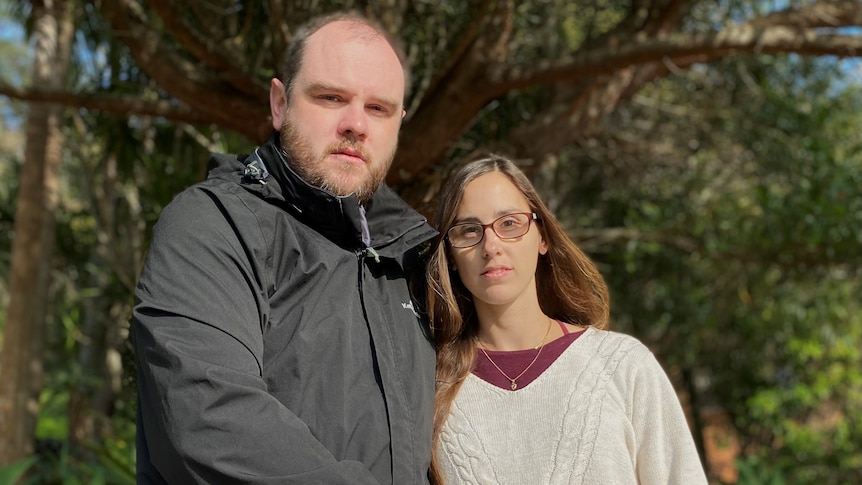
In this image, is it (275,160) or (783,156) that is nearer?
(275,160)

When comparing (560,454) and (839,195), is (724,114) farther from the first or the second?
(560,454)

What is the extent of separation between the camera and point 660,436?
78.7 inches

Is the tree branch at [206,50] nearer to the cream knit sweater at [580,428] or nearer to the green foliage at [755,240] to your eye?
the cream knit sweater at [580,428]

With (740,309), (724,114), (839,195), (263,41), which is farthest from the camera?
(740,309)

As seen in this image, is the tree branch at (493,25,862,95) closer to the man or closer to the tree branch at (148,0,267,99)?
the tree branch at (148,0,267,99)

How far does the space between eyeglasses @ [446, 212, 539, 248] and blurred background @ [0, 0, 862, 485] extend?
1.32m

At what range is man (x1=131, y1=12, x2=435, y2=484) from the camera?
1.47 metres

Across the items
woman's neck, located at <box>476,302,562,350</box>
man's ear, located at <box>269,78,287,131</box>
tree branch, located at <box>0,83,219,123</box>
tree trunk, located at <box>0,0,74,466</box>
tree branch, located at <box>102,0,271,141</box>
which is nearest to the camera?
man's ear, located at <box>269,78,287,131</box>

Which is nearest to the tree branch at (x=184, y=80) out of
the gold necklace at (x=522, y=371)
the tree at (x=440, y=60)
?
the tree at (x=440, y=60)

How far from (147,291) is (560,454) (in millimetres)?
1036

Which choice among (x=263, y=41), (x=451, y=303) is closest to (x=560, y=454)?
(x=451, y=303)

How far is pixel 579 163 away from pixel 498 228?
558 centimetres

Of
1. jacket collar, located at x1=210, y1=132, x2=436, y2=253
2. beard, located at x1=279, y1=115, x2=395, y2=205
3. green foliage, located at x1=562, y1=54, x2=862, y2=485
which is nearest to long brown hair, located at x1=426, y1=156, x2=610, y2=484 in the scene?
jacket collar, located at x1=210, y1=132, x2=436, y2=253

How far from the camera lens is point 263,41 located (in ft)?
14.4
